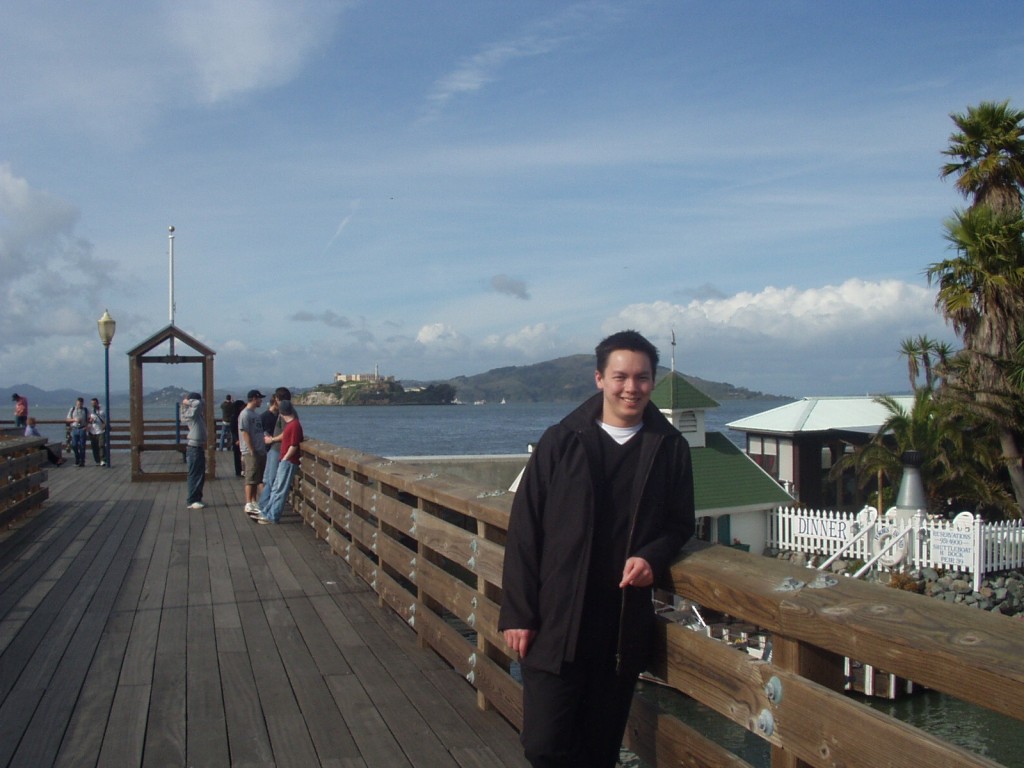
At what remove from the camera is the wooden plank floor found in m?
4.03

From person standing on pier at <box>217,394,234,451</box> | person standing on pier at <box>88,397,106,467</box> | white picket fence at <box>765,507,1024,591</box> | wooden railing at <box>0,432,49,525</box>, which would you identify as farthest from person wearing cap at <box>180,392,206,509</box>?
white picket fence at <box>765,507,1024,591</box>

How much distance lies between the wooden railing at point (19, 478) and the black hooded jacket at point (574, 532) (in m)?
8.55

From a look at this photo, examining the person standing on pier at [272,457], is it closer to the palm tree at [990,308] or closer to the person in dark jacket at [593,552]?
the person in dark jacket at [593,552]

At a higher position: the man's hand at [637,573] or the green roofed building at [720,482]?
the man's hand at [637,573]

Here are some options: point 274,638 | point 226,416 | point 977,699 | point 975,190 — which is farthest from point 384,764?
point 975,190

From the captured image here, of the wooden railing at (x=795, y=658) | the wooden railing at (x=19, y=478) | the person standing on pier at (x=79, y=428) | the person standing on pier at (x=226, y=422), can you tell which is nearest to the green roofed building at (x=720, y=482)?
the person standing on pier at (x=226, y=422)

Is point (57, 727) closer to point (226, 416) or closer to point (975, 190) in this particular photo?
point (226, 416)

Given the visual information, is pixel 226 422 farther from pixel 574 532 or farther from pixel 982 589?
pixel 574 532

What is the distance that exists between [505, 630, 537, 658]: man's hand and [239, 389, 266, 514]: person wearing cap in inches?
361

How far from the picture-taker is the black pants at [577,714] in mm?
3006

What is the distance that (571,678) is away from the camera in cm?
299

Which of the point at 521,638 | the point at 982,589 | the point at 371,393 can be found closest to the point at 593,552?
the point at 521,638

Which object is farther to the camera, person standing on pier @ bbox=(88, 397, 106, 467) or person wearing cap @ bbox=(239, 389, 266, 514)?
person standing on pier @ bbox=(88, 397, 106, 467)

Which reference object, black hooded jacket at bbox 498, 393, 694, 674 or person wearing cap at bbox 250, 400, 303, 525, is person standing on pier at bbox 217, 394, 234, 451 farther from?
black hooded jacket at bbox 498, 393, 694, 674
